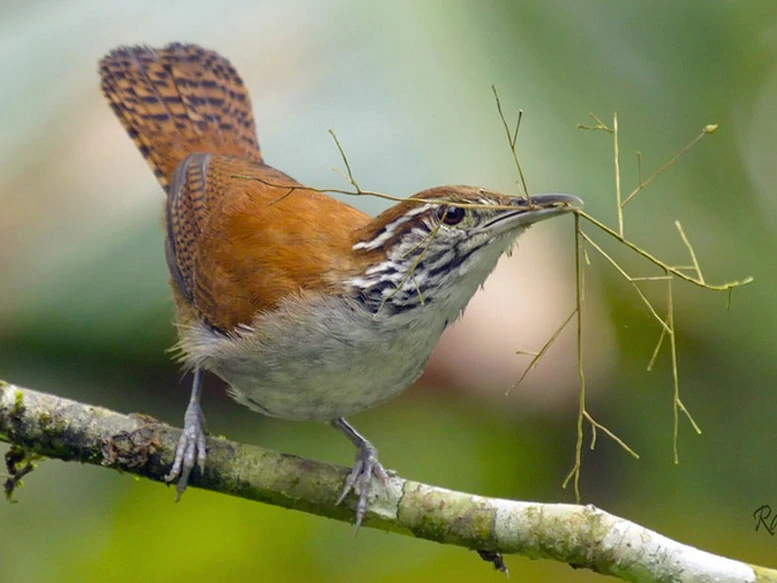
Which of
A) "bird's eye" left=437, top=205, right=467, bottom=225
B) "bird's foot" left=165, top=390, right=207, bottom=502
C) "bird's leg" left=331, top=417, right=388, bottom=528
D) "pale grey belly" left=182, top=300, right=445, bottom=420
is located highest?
"bird's eye" left=437, top=205, right=467, bottom=225

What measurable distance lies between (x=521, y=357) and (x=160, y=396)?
69.2 inches

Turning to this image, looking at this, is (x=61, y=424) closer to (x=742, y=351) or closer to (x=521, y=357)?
(x=521, y=357)

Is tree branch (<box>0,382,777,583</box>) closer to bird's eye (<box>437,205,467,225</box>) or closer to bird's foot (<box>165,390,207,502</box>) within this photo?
bird's foot (<box>165,390,207,502</box>)

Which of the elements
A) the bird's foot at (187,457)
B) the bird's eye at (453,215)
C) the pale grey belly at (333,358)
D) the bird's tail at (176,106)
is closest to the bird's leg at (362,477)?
the pale grey belly at (333,358)

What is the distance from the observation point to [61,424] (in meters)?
3.54

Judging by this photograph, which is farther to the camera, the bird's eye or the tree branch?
the bird's eye

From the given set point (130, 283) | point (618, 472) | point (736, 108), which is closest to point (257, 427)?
point (130, 283)

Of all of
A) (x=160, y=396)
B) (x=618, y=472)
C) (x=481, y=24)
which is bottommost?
(x=618, y=472)

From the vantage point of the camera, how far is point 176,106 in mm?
5105

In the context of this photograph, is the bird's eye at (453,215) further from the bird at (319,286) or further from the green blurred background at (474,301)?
the green blurred background at (474,301)

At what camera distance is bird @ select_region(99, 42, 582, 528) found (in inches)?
142

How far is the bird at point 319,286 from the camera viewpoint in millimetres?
3611

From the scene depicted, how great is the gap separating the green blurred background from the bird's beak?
1.40m

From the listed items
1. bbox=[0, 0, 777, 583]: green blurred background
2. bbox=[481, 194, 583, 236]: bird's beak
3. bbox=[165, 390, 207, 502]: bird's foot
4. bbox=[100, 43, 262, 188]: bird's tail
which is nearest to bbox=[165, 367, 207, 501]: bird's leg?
bbox=[165, 390, 207, 502]: bird's foot
